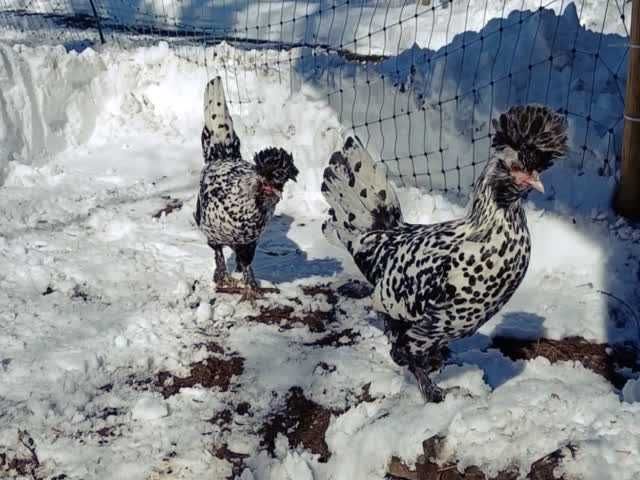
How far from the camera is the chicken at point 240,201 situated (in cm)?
383

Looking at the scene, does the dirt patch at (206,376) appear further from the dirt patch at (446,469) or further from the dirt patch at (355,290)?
the dirt patch at (446,469)

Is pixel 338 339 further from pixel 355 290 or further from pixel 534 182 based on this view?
pixel 534 182

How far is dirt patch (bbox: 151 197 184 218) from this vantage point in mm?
5559

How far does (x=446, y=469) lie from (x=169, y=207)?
3.74 meters

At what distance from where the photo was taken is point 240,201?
13.0 ft

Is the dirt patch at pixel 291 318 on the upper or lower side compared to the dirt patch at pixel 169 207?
lower

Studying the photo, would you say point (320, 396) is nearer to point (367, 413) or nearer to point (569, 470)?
point (367, 413)

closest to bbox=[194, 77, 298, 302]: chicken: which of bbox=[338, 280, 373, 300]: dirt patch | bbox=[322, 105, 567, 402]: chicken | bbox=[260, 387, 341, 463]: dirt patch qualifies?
bbox=[322, 105, 567, 402]: chicken

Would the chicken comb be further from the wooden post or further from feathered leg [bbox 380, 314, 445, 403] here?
the wooden post

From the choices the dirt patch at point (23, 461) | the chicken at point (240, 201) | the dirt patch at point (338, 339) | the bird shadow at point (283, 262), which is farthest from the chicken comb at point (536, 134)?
the bird shadow at point (283, 262)

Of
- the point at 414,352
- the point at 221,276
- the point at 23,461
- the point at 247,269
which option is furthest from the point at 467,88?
the point at 23,461

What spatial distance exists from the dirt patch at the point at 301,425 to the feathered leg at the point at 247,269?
1.07 m

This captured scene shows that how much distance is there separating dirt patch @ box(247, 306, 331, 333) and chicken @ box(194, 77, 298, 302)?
195mm

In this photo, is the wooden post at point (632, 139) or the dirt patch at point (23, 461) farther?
the wooden post at point (632, 139)
